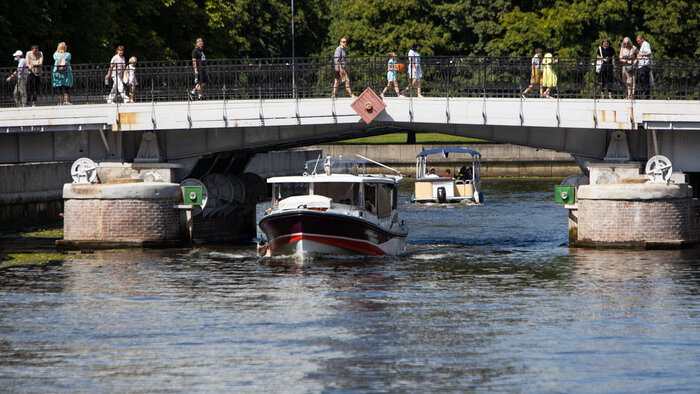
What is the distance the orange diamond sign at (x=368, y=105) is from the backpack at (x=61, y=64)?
8765 mm

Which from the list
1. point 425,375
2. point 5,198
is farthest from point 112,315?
point 5,198

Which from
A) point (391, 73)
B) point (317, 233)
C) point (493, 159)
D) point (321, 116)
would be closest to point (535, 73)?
point (391, 73)

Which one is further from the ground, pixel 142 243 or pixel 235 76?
pixel 235 76

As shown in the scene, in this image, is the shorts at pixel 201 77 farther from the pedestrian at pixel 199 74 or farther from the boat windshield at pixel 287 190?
the boat windshield at pixel 287 190

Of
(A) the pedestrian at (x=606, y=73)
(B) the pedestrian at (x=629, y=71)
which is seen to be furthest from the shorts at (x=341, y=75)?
(B) the pedestrian at (x=629, y=71)

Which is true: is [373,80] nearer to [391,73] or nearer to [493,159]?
[391,73]

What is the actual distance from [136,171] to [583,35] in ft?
139

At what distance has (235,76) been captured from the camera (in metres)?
35.2

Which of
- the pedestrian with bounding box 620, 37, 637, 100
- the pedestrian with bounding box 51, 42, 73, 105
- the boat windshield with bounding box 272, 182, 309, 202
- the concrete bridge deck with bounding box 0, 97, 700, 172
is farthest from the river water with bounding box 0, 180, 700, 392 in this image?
the pedestrian with bounding box 51, 42, 73, 105

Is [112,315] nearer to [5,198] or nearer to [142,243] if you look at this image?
[142,243]

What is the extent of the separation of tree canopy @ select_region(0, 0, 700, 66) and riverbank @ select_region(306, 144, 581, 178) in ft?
20.0

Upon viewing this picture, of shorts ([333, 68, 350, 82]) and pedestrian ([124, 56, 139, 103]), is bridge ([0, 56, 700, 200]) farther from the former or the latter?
pedestrian ([124, 56, 139, 103])

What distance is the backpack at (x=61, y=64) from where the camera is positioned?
35.9 m

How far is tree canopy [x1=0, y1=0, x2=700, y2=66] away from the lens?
51.5 meters
